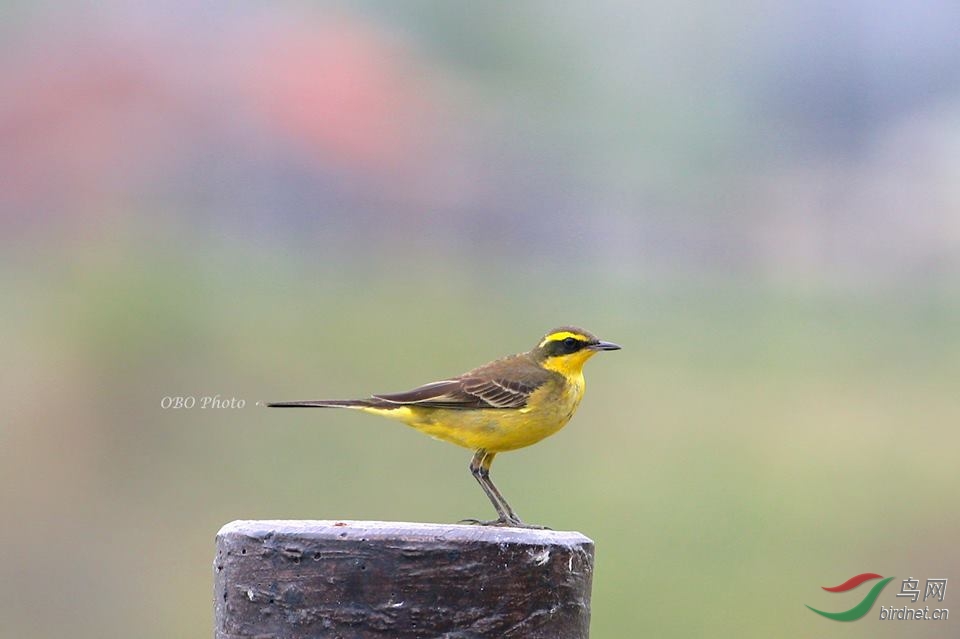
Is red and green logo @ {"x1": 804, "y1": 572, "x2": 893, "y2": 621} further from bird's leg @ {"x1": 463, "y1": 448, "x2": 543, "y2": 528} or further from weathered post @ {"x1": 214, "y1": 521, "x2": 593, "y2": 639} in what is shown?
weathered post @ {"x1": 214, "y1": 521, "x2": 593, "y2": 639}

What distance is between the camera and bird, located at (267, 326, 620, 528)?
6336mm

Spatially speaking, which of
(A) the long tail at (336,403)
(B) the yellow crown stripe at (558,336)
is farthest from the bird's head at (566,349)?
(A) the long tail at (336,403)

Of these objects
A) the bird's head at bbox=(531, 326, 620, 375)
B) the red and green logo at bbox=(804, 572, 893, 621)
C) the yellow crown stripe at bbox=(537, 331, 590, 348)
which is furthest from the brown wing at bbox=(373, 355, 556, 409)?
the red and green logo at bbox=(804, 572, 893, 621)

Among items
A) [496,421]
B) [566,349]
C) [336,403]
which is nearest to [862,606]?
[566,349]

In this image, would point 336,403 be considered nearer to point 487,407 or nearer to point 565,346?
point 487,407

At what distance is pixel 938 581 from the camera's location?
10055 mm

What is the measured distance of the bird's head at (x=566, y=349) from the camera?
674cm

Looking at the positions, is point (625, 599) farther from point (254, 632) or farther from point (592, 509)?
point (254, 632)

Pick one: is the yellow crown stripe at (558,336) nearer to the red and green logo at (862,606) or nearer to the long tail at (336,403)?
the long tail at (336,403)

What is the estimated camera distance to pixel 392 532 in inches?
149

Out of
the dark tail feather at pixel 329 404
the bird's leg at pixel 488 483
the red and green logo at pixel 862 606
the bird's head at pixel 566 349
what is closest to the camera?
the dark tail feather at pixel 329 404

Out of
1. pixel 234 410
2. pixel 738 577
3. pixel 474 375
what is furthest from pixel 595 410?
pixel 474 375

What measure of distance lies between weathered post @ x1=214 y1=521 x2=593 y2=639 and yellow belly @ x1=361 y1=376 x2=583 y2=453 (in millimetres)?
→ 2407

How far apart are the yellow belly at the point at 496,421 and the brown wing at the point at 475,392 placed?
3 centimetres
